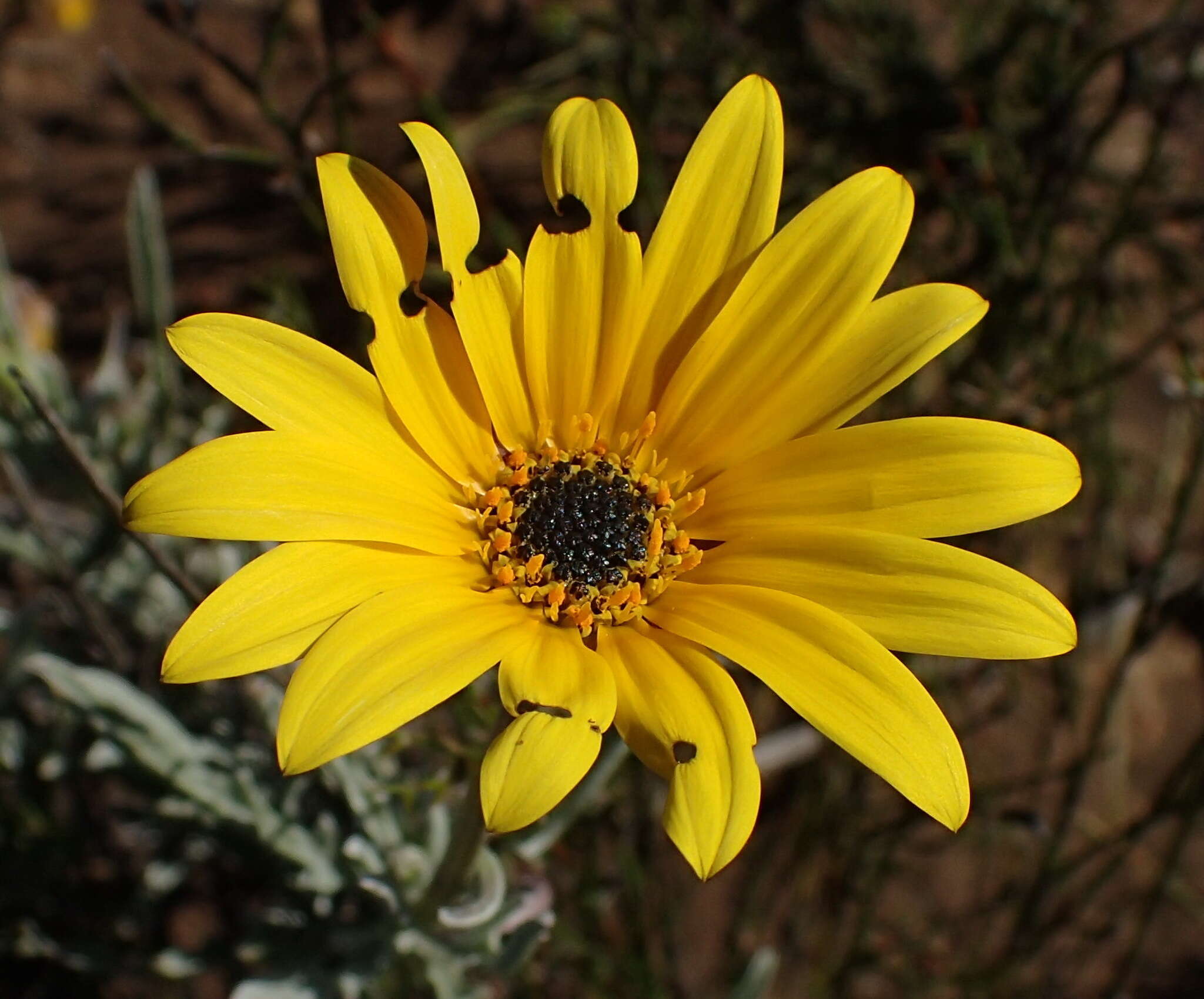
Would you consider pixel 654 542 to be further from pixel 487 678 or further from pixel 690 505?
pixel 487 678

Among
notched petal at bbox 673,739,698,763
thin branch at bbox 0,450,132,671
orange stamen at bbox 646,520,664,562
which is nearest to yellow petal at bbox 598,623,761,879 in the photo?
notched petal at bbox 673,739,698,763

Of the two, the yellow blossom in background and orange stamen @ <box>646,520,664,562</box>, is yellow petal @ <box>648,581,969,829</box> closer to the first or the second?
orange stamen @ <box>646,520,664,562</box>

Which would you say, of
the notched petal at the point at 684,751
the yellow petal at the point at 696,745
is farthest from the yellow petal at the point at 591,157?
the notched petal at the point at 684,751

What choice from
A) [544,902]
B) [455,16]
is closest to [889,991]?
[544,902]

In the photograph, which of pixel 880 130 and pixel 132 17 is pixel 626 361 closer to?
pixel 880 130

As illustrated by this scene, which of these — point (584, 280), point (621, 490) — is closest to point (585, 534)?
point (621, 490)

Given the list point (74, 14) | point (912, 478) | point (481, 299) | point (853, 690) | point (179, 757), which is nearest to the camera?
point (853, 690)
